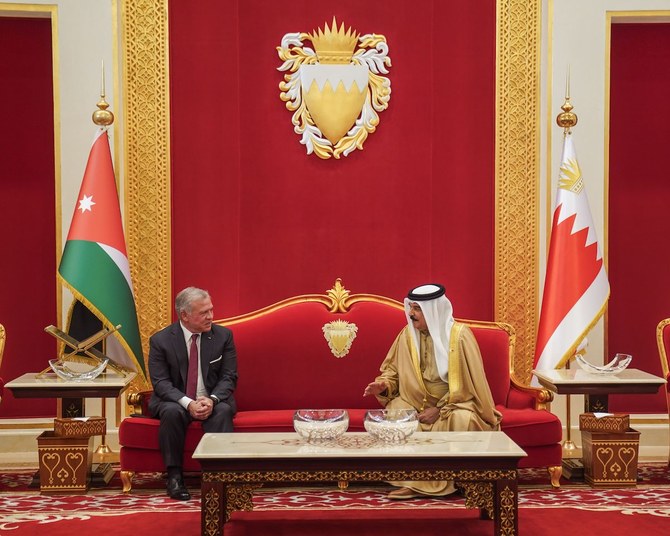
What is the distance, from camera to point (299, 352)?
20.0 feet

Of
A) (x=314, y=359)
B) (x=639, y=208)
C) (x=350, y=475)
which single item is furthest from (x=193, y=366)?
(x=639, y=208)

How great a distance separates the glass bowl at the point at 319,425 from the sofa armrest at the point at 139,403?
1.68m

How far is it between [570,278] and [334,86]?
2.10m

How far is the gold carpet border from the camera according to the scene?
6305 mm

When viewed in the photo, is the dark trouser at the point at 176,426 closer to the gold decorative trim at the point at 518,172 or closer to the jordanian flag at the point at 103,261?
the jordanian flag at the point at 103,261

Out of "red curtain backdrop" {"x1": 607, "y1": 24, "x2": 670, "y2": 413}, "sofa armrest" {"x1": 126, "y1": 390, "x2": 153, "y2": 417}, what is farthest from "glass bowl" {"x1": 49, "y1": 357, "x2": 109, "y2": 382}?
"red curtain backdrop" {"x1": 607, "y1": 24, "x2": 670, "y2": 413}

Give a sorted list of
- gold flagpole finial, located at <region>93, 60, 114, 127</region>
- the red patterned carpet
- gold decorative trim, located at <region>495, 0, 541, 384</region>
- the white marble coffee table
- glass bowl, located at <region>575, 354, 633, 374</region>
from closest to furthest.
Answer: the white marble coffee table
the red patterned carpet
glass bowl, located at <region>575, 354, 633, 374</region>
gold flagpole finial, located at <region>93, 60, 114, 127</region>
gold decorative trim, located at <region>495, 0, 541, 384</region>

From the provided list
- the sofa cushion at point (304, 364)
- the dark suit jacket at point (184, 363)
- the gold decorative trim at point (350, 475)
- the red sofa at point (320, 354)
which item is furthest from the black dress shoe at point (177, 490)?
the gold decorative trim at point (350, 475)

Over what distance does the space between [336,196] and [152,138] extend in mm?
1359

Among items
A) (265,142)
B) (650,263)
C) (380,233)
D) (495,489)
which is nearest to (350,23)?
(265,142)

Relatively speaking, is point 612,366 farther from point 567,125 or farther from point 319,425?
point 319,425

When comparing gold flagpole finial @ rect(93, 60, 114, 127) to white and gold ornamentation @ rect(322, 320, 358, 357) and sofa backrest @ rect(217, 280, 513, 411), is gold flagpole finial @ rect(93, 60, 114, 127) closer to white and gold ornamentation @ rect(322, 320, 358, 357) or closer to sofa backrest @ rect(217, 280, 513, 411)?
sofa backrest @ rect(217, 280, 513, 411)

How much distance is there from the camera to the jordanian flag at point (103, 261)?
584 centimetres

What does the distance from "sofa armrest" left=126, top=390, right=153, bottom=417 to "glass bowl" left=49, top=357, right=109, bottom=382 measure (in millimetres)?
255
